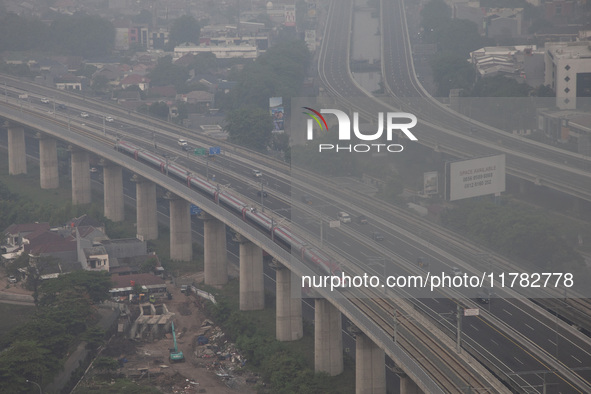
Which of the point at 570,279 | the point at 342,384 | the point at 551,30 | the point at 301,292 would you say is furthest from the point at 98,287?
the point at 551,30

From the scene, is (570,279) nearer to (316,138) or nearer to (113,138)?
(316,138)

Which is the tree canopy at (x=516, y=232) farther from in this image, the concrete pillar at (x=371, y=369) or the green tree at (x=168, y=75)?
the green tree at (x=168, y=75)

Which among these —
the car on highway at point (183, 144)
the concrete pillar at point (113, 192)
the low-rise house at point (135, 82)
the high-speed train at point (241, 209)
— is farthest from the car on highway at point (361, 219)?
the low-rise house at point (135, 82)

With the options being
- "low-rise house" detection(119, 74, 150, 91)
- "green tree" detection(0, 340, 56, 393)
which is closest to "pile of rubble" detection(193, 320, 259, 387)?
"green tree" detection(0, 340, 56, 393)

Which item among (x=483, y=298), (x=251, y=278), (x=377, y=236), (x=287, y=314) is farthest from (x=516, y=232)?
(x=251, y=278)

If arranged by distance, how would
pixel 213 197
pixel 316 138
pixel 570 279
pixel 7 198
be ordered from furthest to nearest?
1. pixel 7 198
2. pixel 316 138
3. pixel 213 197
4. pixel 570 279

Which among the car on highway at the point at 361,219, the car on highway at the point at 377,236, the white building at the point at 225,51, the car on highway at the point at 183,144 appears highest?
the white building at the point at 225,51
